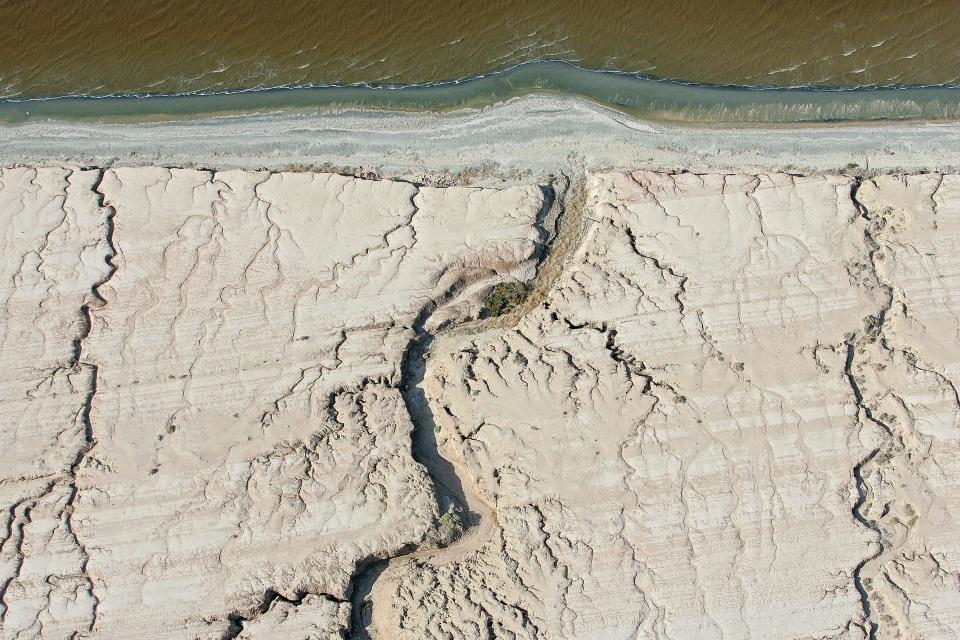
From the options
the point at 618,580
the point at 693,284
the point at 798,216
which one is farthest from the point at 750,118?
the point at 618,580

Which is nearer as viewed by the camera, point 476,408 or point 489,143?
point 476,408

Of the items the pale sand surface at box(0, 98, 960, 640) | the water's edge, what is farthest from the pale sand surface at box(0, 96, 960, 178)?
the pale sand surface at box(0, 98, 960, 640)

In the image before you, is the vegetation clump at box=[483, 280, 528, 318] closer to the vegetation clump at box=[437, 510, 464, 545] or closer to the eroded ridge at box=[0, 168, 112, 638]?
the vegetation clump at box=[437, 510, 464, 545]

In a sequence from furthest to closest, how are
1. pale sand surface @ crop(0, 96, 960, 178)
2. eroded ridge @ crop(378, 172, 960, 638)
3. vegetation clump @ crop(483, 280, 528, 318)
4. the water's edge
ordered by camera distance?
the water's edge < pale sand surface @ crop(0, 96, 960, 178) < vegetation clump @ crop(483, 280, 528, 318) < eroded ridge @ crop(378, 172, 960, 638)

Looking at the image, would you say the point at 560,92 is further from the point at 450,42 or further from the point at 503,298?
the point at 503,298

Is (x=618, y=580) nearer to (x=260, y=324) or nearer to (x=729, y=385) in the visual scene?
(x=729, y=385)

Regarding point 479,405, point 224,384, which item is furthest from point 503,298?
point 224,384

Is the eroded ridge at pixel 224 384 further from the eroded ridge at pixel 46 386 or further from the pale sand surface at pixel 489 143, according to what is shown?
the pale sand surface at pixel 489 143
